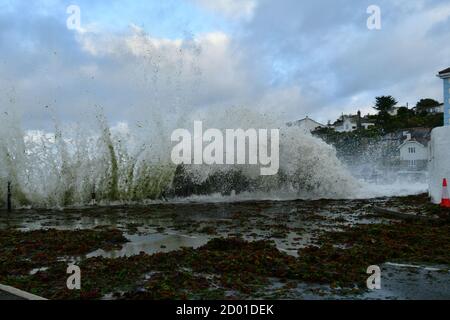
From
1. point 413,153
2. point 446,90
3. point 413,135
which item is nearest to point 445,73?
point 446,90

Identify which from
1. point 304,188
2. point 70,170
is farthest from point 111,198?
point 304,188

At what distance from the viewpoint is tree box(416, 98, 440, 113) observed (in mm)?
104562

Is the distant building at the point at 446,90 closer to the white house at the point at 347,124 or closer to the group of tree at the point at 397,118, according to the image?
the group of tree at the point at 397,118

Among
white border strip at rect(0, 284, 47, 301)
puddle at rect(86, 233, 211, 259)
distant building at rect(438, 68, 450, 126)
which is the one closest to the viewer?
white border strip at rect(0, 284, 47, 301)

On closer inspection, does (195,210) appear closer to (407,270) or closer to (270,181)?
(270,181)

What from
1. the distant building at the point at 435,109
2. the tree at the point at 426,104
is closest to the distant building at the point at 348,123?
the tree at the point at 426,104

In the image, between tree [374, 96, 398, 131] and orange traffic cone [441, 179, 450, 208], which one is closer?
orange traffic cone [441, 179, 450, 208]

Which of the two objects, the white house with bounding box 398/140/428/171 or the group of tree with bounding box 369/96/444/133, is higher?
the group of tree with bounding box 369/96/444/133

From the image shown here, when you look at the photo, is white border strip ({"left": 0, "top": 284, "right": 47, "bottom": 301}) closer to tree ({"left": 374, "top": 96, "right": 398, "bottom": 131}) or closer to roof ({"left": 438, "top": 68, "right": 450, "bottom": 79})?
roof ({"left": 438, "top": 68, "right": 450, "bottom": 79})

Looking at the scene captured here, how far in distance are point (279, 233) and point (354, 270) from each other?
10.5 feet

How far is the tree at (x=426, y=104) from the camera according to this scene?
105 meters

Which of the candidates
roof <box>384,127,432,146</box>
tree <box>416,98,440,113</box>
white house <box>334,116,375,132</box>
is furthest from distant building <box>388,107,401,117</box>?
roof <box>384,127,432,146</box>
